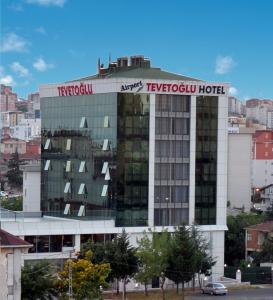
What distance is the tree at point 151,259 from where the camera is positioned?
22.0 m

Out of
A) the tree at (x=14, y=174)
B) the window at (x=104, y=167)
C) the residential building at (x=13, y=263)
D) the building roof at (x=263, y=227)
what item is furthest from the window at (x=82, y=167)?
the tree at (x=14, y=174)

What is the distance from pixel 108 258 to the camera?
843 inches

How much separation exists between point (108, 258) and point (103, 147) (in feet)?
15.1

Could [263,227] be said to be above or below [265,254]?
above

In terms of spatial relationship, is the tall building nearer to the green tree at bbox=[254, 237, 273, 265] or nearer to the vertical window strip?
the vertical window strip

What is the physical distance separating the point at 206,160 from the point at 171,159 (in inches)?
48.1

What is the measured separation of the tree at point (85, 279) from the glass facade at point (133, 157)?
6.17 metres

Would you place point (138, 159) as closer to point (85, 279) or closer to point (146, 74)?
point (146, 74)

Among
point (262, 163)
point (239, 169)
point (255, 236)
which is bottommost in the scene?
point (255, 236)

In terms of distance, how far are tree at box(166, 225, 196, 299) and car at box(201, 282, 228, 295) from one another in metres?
1.33

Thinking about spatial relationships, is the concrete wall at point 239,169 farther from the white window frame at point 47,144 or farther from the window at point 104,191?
the window at point 104,191

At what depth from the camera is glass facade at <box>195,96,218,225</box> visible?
25.9 meters

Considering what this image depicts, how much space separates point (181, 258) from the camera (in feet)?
71.7

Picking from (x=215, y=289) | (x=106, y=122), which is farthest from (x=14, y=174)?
(x=215, y=289)
